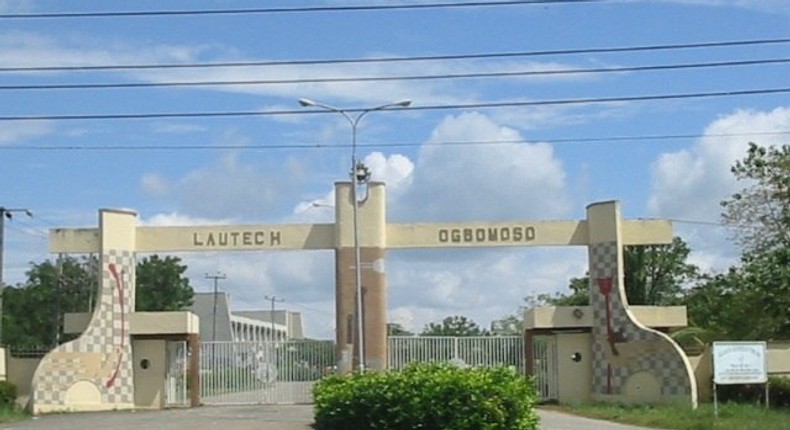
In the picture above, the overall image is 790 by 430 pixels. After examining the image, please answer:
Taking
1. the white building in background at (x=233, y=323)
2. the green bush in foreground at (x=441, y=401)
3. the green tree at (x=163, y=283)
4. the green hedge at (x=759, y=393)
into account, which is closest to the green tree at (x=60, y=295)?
the green tree at (x=163, y=283)

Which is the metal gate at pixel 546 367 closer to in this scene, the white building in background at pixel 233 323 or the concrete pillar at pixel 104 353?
the concrete pillar at pixel 104 353

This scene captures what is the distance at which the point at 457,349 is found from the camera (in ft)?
149

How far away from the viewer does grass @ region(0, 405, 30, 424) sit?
40028mm

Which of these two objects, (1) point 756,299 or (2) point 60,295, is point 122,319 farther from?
(2) point 60,295

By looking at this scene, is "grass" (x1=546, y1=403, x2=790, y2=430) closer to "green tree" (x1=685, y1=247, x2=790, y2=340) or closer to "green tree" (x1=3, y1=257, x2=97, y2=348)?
"green tree" (x1=685, y1=247, x2=790, y2=340)

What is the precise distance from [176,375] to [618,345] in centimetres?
1522

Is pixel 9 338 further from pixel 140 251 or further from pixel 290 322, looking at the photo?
pixel 140 251

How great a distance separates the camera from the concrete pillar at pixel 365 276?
146 ft

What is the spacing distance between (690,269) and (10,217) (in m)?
34.2

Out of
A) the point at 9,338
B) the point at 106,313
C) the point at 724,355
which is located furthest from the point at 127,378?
the point at 9,338

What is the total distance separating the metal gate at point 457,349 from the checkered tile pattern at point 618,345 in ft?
9.03

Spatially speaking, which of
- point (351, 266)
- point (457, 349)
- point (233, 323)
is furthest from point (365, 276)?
point (233, 323)

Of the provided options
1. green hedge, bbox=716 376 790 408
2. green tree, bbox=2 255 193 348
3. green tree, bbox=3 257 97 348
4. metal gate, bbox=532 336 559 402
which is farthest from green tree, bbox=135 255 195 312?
green hedge, bbox=716 376 790 408

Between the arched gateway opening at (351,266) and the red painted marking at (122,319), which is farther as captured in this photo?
the red painted marking at (122,319)
